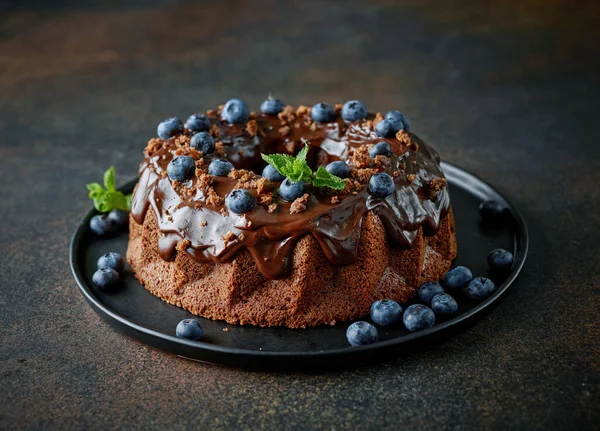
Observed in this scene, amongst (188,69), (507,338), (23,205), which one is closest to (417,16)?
(188,69)

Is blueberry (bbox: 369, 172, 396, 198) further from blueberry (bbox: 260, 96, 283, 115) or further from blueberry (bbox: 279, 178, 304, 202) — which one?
blueberry (bbox: 260, 96, 283, 115)

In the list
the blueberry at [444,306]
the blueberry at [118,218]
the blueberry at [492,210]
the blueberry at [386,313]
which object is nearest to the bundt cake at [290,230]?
the blueberry at [386,313]

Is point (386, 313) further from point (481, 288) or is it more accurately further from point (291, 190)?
point (291, 190)

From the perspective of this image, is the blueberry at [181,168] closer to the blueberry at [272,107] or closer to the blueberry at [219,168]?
the blueberry at [219,168]

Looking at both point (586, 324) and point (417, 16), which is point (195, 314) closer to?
point (586, 324)

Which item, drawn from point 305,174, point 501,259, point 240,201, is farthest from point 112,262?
point 501,259

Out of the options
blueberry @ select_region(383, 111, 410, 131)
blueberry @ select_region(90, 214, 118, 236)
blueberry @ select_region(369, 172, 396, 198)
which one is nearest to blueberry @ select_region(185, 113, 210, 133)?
blueberry @ select_region(90, 214, 118, 236)
